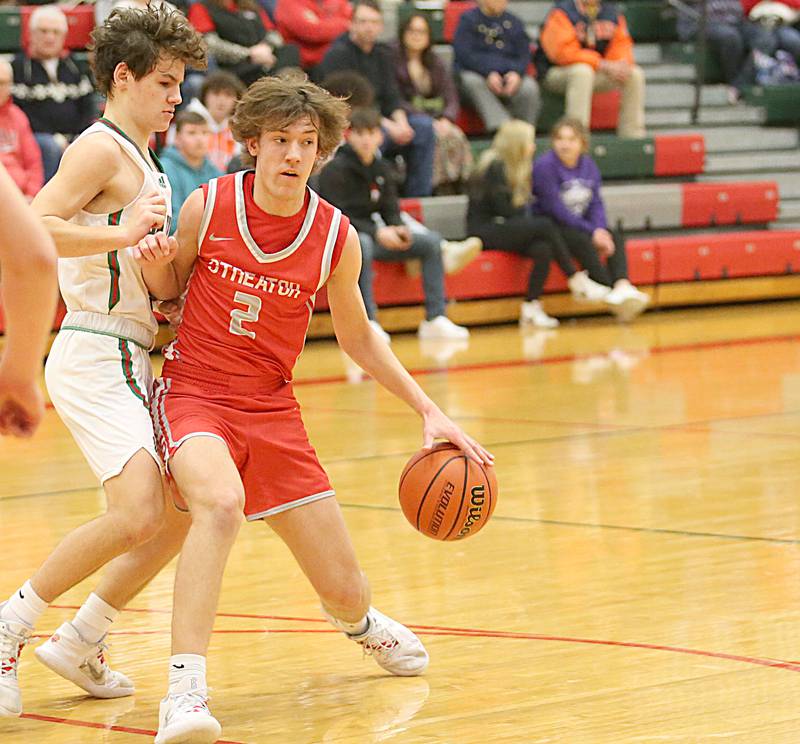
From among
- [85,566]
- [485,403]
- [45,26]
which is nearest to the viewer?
[85,566]

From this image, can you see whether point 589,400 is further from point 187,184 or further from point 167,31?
point 167,31

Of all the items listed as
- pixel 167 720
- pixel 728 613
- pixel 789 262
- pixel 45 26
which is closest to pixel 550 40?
pixel 789 262

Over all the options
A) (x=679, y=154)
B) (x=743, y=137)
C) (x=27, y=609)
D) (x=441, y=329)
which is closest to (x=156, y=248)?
(x=27, y=609)

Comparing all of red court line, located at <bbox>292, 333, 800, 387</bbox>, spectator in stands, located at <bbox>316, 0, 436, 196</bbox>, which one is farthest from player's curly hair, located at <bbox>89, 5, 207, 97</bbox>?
spectator in stands, located at <bbox>316, 0, 436, 196</bbox>

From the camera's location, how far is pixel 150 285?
3592 millimetres

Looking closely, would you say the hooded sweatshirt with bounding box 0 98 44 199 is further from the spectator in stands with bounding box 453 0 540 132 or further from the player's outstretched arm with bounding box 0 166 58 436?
the player's outstretched arm with bounding box 0 166 58 436

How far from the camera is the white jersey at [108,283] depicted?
3.52 meters

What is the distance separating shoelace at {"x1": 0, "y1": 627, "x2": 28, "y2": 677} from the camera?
11.1 ft

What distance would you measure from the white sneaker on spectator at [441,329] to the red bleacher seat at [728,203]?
10.5 ft

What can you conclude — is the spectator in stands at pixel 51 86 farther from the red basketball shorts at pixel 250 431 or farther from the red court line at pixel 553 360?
the red basketball shorts at pixel 250 431

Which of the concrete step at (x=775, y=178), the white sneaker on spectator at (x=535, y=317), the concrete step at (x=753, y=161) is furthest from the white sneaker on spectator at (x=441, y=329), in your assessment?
the concrete step at (x=753, y=161)

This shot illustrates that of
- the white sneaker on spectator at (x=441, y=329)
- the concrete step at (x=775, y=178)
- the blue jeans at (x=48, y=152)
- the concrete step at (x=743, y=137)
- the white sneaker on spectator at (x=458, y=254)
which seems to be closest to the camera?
the blue jeans at (x=48, y=152)

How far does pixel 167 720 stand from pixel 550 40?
1117 centimetres

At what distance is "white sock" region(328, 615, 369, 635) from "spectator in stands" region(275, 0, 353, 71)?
355 inches
